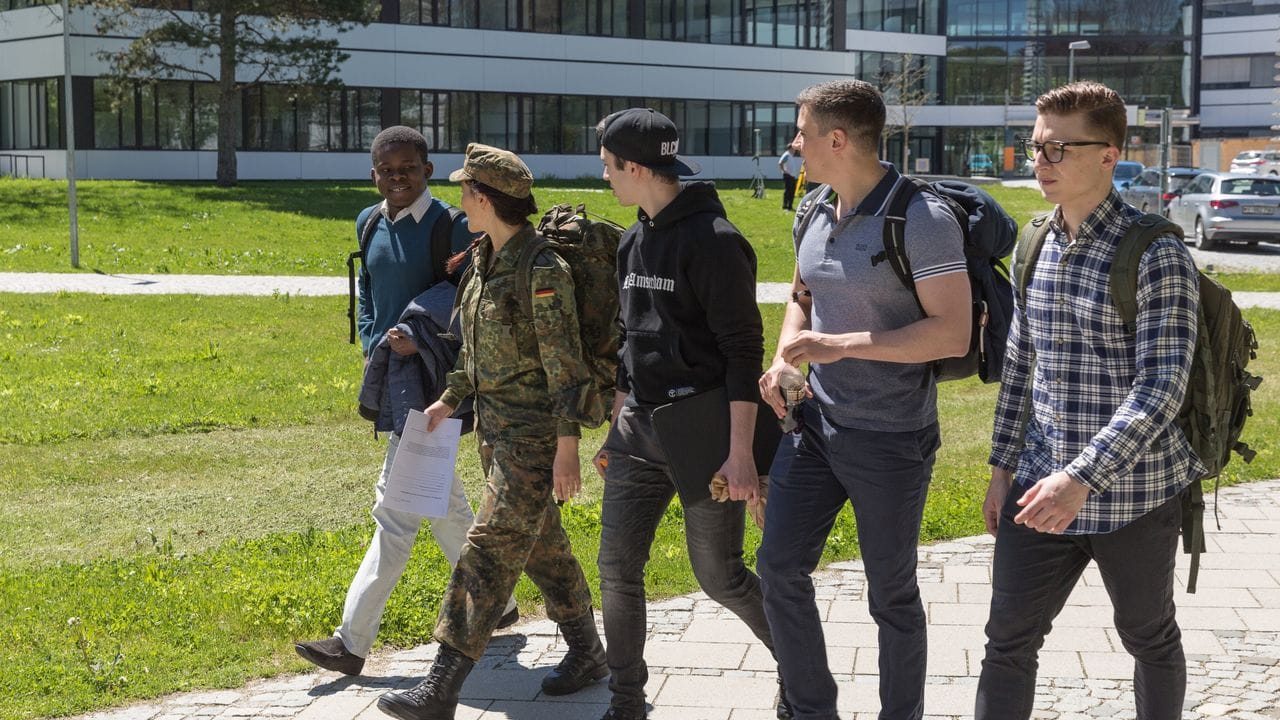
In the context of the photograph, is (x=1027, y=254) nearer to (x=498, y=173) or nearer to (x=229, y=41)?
(x=498, y=173)

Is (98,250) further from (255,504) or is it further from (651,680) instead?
(651,680)

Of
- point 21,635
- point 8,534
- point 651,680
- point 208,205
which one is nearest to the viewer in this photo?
point 651,680

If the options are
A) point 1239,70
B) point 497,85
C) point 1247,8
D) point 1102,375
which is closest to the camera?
point 1102,375

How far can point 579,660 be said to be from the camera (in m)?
5.26

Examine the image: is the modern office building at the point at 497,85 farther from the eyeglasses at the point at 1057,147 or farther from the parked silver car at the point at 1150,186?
the eyeglasses at the point at 1057,147

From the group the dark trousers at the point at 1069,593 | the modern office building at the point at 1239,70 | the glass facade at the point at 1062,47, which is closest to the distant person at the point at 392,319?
the dark trousers at the point at 1069,593

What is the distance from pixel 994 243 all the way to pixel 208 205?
30.2 metres

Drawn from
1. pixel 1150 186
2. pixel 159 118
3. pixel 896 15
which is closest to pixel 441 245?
pixel 1150 186

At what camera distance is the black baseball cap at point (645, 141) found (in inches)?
180

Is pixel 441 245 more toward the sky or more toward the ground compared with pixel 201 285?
more toward the sky

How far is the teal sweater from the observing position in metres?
5.63

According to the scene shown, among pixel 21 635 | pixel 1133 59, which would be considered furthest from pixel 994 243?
pixel 1133 59

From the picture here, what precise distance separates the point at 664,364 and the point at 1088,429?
133 cm

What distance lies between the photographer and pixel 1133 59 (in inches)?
3543
